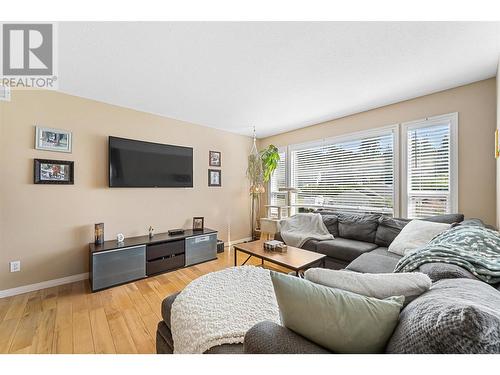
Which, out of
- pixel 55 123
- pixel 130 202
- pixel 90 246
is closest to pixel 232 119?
pixel 130 202

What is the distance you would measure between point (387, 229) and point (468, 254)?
1.39 m

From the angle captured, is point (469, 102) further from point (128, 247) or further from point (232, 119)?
point (128, 247)

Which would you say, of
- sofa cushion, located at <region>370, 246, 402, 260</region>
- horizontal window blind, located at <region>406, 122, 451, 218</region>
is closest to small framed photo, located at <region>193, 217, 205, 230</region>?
sofa cushion, located at <region>370, 246, 402, 260</region>

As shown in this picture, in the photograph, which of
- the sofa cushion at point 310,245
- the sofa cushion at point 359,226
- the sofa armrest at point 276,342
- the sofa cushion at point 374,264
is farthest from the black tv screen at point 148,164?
the sofa armrest at point 276,342

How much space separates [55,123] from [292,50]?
280 centimetres

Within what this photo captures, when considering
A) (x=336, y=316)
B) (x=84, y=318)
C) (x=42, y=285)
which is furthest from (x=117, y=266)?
(x=336, y=316)

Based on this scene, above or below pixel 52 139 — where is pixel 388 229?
below

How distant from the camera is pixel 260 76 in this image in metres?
2.20

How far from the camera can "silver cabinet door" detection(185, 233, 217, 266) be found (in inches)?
125

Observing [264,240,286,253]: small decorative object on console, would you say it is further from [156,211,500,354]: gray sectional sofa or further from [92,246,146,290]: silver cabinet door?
[92,246,146,290]: silver cabinet door

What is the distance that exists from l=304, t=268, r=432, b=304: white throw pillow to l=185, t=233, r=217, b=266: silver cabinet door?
2551mm

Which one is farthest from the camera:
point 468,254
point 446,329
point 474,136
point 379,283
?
point 474,136

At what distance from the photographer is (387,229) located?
8.66 ft

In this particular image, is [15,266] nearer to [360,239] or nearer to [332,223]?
[332,223]
